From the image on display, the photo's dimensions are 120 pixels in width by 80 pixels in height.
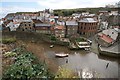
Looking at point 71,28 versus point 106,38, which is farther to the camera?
point 71,28

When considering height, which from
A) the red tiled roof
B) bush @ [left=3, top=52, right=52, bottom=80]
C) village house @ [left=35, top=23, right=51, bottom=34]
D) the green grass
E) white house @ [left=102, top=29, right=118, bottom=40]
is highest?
village house @ [left=35, top=23, right=51, bottom=34]

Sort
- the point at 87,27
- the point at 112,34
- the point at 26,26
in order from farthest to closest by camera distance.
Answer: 1. the point at 26,26
2. the point at 87,27
3. the point at 112,34

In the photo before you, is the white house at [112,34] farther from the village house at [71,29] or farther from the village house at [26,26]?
the village house at [26,26]

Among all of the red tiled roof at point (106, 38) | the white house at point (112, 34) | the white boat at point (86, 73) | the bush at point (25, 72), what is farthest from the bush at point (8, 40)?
the white house at point (112, 34)

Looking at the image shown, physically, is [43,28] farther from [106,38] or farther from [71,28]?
[106,38]

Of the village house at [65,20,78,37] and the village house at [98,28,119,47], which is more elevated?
the village house at [65,20,78,37]

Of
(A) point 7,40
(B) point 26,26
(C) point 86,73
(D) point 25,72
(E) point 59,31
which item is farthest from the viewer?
(B) point 26,26

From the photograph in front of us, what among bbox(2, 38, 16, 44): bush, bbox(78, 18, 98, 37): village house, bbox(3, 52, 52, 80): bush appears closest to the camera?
bbox(3, 52, 52, 80): bush

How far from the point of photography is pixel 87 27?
28.8 metres

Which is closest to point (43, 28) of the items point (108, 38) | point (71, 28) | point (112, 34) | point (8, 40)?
point (71, 28)

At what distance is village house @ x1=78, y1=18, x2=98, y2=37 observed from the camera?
94.4 feet

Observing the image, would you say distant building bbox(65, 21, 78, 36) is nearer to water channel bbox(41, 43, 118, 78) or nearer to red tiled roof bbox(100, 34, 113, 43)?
water channel bbox(41, 43, 118, 78)

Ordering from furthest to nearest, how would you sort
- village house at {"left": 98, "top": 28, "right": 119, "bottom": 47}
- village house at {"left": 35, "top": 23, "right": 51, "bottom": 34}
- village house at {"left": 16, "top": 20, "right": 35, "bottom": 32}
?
village house at {"left": 16, "top": 20, "right": 35, "bottom": 32} < village house at {"left": 35, "top": 23, "right": 51, "bottom": 34} < village house at {"left": 98, "top": 28, "right": 119, "bottom": 47}

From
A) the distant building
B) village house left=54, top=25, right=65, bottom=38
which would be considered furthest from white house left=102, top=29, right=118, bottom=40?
village house left=54, top=25, right=65, bottom=38
